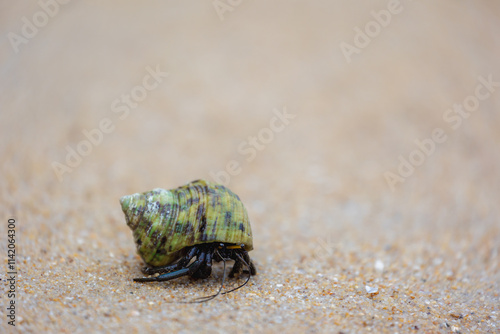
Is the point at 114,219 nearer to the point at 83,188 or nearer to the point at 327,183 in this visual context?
the point at 83,188

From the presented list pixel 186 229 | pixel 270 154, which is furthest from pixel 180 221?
pixel 270 154

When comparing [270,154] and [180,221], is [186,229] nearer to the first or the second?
[180,221]

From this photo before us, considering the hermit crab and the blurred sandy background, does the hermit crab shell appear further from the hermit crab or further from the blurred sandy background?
the blurred sandy background

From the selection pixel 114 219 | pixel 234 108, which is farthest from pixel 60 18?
pixel 114 219

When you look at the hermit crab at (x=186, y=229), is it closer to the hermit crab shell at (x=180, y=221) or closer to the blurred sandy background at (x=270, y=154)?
the hermit crab shell at (x=180, y=221)

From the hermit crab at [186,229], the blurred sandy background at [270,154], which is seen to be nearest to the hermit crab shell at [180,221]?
the hermit crab at [186,229]

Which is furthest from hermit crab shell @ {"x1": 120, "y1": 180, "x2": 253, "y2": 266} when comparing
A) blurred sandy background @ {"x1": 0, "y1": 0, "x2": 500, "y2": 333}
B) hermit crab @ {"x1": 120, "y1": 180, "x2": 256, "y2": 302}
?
blurred sandy background @ {"x1": 0, "y1": 0, "x2": 500, "y2": 333}

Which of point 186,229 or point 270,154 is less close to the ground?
point 270,154
